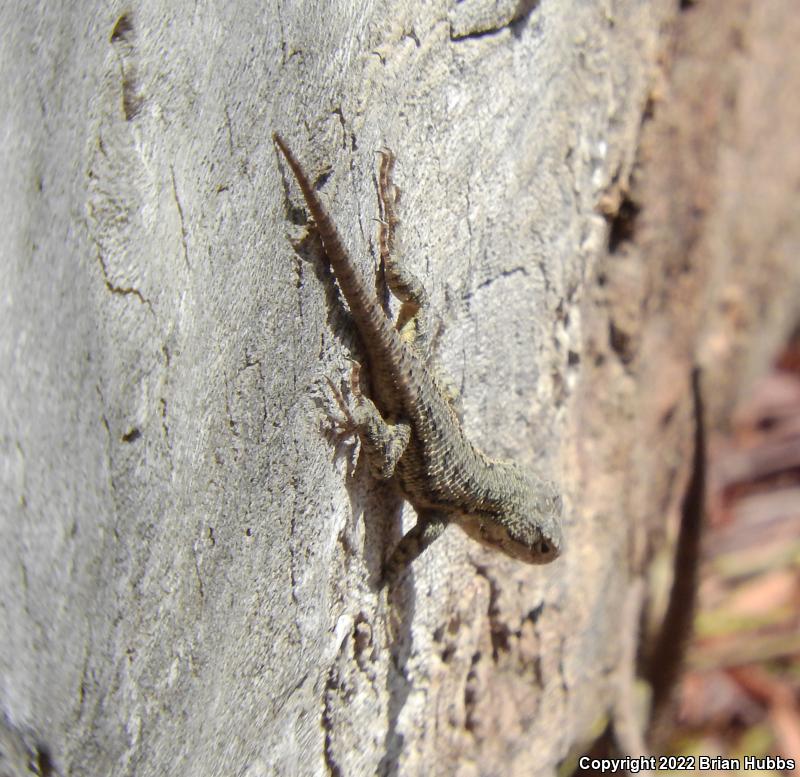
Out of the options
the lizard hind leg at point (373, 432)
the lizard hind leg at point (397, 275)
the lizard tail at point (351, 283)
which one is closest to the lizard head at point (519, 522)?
the lizard hind leg at point (373, 432)

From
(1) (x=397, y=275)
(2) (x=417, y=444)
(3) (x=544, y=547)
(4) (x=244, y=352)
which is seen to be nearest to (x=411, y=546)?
(2) (x=417, y=444)

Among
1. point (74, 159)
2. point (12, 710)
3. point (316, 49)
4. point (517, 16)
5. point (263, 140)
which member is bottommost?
point (12, 710)

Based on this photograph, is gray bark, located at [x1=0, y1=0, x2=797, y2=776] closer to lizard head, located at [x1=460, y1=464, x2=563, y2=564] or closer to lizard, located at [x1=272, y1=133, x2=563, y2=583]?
lizard, located at [x1=272, y1=133, x2=563, y2=583]

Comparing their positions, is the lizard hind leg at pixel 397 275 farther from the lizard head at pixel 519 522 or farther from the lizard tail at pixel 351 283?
the lizard head at pixel 519 522

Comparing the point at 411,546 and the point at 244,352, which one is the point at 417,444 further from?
the point at 244,352

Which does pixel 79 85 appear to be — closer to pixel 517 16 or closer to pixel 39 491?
pixel 39 491

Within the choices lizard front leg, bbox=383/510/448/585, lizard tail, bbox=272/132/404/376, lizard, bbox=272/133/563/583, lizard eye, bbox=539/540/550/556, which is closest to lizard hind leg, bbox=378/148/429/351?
lizard, bbox=272/133/563/583

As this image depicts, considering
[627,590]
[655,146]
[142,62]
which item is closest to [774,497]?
[627,590]
